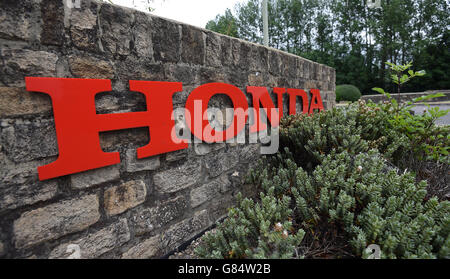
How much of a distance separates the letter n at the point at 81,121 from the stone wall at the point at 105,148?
42 mm

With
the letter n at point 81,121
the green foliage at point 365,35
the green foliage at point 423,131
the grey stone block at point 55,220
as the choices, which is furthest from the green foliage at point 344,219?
the green foliage at point 365,35

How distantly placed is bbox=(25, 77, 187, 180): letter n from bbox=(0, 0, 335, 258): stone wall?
0.14ft

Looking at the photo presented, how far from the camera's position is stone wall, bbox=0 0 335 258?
3.67ft

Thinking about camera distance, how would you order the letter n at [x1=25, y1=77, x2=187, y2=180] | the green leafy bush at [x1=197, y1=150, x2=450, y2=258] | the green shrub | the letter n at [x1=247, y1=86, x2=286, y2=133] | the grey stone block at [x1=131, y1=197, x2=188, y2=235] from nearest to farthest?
the green leafy bush at [x1=197, y1=150, x2=450, y2=258], the letter n at [x1=25, y1=77, x2=187, y2=180], the grey stone block at [x1=131, y1=197, x2=188, y2=235], the letter n at [x1=247, y1=86, x2=286, y2=133], the green shrub

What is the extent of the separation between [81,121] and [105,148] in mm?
216

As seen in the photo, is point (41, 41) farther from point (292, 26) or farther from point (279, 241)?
point (292, 26)

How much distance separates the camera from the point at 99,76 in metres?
1.38

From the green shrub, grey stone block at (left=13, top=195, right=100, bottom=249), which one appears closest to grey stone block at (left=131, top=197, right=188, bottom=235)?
grey stone block at (left=13, top=195, right=100, bottom=249)

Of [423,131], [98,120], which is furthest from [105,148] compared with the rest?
[423,131]

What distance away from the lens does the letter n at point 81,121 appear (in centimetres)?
121

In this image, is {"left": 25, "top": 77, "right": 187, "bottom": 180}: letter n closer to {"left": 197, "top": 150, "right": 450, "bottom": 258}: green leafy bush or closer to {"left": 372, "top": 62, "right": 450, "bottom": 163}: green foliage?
{"left": 197, "top": 150, "right": 450, "bottom": 258}: green leafy bush

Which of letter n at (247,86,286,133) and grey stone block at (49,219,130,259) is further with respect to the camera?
letter n at (247,86,286,133)
